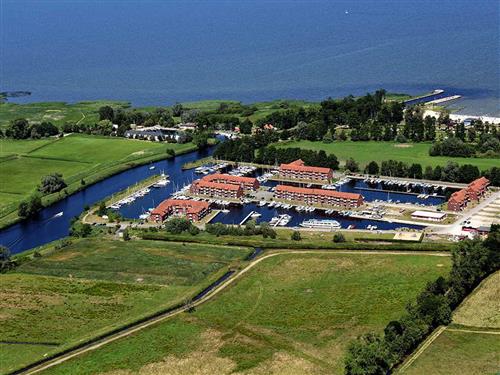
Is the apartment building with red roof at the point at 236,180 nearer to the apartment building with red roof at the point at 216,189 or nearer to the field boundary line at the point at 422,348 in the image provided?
the apartment building with red roof at the point at 216,189

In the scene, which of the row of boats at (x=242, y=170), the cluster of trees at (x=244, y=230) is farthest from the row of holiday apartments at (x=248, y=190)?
the cluster of trees at (x=244, y=230)

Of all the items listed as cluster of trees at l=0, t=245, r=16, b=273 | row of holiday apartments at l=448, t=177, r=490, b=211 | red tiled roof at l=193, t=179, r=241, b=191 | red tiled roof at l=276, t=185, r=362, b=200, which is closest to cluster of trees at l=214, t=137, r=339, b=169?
red tiled roof at l=276, t=185, r=362, b=200

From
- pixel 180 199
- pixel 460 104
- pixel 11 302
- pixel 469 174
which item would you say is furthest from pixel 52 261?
pixel 460 104

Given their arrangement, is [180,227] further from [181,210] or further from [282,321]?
[282,321]

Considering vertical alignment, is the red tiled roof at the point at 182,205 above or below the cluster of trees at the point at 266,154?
below

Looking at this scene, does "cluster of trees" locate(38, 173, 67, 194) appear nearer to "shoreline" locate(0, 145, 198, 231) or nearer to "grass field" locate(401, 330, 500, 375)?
"shoreline" locate(0, 145, 198, 231)
